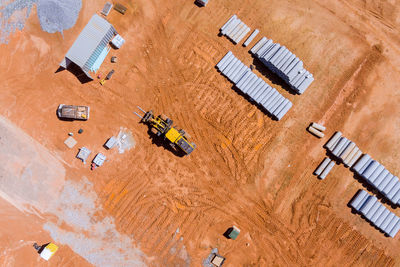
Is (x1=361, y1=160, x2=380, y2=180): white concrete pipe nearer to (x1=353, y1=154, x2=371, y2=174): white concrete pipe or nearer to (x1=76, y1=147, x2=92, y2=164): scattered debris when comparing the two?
(x1=353, y1=154, x2=371, y2=174): white concrete pipe

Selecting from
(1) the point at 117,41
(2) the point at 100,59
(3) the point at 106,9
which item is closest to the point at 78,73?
(2) the point at 100,59

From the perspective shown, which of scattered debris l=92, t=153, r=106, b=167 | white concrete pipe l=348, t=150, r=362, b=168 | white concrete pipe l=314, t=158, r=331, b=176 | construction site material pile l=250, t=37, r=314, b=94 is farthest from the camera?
scattered debris l=92, t=153, r=106, b=167

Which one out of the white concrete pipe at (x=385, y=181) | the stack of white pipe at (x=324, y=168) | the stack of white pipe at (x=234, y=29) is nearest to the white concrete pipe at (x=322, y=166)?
the stack of white pipe at (x=324, y=168)

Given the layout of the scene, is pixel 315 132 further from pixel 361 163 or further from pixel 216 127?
pixel 216 127

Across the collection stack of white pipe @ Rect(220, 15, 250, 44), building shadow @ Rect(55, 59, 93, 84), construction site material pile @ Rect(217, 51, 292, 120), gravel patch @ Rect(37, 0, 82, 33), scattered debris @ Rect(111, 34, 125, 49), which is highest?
stack of white pipe @ Rect(220, 15, 250, 44)

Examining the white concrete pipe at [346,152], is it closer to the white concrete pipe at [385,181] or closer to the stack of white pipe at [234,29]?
the white concrete pipe at [385,181]

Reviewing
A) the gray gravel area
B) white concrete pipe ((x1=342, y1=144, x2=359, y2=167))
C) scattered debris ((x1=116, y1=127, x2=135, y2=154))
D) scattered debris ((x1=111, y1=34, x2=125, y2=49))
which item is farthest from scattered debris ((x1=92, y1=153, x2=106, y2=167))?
white concrete pipe ((x1=342, y1=144, x2=359, y2=167))
